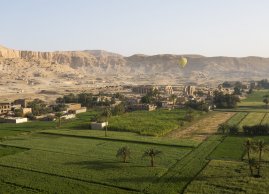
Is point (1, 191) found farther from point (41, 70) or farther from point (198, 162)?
point (41, 70)

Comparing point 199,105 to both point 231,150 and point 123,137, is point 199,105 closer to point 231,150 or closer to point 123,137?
point 123,137

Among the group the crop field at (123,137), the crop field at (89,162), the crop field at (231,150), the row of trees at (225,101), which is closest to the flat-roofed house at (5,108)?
the crop field at (123,137)

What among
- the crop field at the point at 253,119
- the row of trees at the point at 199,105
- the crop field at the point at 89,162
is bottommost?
the crop field at the point at 89,162

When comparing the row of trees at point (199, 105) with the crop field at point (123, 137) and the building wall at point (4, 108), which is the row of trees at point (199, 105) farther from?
the building wall at point (4, 108)

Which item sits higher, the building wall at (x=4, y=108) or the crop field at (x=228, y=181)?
the building wall at (x=4, y=108)

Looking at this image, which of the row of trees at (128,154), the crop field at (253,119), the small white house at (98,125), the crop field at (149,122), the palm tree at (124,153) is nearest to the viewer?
the row of trees at (128,154)

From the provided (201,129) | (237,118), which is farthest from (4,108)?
(237,118)
